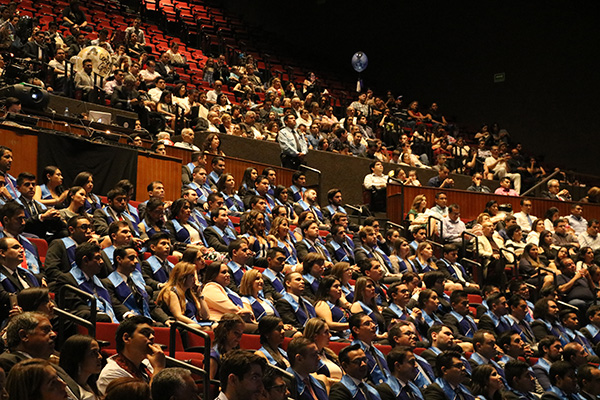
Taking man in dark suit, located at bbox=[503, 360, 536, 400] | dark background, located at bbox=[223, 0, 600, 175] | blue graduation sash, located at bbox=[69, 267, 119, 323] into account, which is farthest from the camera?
dark background, located at bbox=[223, 0, 600, 175]

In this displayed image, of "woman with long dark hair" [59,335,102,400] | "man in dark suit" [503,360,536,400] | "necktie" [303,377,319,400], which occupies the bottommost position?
"man in dark suit" [503,360,536,400]

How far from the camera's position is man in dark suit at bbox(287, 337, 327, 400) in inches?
162

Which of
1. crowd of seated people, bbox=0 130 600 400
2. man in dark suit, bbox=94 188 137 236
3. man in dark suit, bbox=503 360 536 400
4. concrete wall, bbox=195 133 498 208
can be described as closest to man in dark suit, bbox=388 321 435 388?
crowd of seated people, bbox=0 130 600 400

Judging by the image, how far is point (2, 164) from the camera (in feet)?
18.2

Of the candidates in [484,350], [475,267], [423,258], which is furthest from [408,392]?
[475,267]

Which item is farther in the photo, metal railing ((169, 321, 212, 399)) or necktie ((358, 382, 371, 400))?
necktie ((358, 382, 371, 400))

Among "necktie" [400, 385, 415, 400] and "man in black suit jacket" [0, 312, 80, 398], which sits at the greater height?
"man in black suit jacket" [0, 312, 80, 398]

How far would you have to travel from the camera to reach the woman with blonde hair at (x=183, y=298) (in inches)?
176

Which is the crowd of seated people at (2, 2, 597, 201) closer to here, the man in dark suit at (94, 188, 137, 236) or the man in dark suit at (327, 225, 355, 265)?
the man in dark suit at (327, 225, 355, 265)

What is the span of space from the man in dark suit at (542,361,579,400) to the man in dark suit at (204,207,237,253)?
2.45 metres

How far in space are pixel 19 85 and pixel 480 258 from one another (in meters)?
4.53

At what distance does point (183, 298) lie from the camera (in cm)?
455

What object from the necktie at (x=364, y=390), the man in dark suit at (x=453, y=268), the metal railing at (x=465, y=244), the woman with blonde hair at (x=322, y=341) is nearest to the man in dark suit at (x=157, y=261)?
the woman with blonde hair at (x=322, y=341)

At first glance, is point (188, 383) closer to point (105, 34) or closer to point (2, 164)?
point (2, 164)
